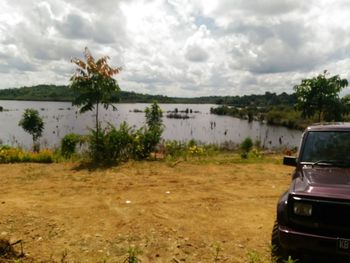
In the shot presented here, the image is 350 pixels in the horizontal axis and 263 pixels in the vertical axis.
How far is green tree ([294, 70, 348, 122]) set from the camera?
12.4m

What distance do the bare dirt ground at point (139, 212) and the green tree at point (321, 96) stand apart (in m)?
4.08

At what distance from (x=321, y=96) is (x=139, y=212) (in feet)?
29.9

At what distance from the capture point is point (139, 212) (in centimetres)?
627

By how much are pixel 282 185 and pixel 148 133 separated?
5.06m

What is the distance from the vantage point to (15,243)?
480 cm

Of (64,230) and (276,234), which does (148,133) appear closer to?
(64,230)

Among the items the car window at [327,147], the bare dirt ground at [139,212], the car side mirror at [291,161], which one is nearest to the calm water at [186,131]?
the bare dirt ground at [139,212]

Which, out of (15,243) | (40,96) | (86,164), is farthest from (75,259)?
(40,96)

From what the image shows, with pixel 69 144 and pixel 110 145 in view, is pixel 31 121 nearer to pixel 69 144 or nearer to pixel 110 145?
pixel 69 144

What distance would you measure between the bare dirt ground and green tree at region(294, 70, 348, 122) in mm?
4081

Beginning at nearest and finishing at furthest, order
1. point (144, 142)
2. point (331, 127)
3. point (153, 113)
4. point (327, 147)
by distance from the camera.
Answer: point (327, 147)
point (331, 127)
point (144, 142)
point (153, 113)

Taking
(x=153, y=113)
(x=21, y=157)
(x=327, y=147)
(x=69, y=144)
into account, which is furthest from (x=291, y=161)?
(x=153, y=113)

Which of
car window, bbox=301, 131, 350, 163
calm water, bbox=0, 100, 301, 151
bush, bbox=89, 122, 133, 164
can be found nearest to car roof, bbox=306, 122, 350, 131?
car window, bbox=301, 131, 350, 163

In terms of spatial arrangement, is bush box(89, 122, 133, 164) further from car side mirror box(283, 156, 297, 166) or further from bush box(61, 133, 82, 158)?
car side mirror box(283, 156, 297, 166)
